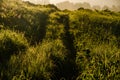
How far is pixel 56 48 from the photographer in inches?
406

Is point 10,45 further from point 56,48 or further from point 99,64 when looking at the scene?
point 99,64

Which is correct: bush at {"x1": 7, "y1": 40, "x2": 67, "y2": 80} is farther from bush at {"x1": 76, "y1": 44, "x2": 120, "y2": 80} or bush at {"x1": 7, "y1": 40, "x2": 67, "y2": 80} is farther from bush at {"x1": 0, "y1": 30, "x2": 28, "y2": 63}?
bush at {"x1": 76, "y1": 44, "x2": 120, "y2": 80}

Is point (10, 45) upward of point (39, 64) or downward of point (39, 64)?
upward

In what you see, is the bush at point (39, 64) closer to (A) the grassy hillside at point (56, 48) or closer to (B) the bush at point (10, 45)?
(A) the grassy hillside at point (56, 48)

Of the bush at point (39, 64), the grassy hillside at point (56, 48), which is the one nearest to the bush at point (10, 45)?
the grassy hillside at point (56, 48)

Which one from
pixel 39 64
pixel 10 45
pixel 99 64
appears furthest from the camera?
pixel 10 45

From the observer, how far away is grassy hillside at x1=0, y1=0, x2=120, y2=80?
795 cm

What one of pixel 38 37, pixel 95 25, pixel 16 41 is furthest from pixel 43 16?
pixel 16 41

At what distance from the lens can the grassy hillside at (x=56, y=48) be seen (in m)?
7.95

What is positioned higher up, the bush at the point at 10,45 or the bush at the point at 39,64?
the bush at the point at 10,45

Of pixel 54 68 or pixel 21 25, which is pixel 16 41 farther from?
pixel 21 25

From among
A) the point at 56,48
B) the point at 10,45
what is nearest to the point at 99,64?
the point at 56,48

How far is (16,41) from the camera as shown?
10.3 m

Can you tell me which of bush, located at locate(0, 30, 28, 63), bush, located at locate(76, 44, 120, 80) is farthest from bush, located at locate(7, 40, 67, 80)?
bush, located at locate(76, 44, 120, 80)
